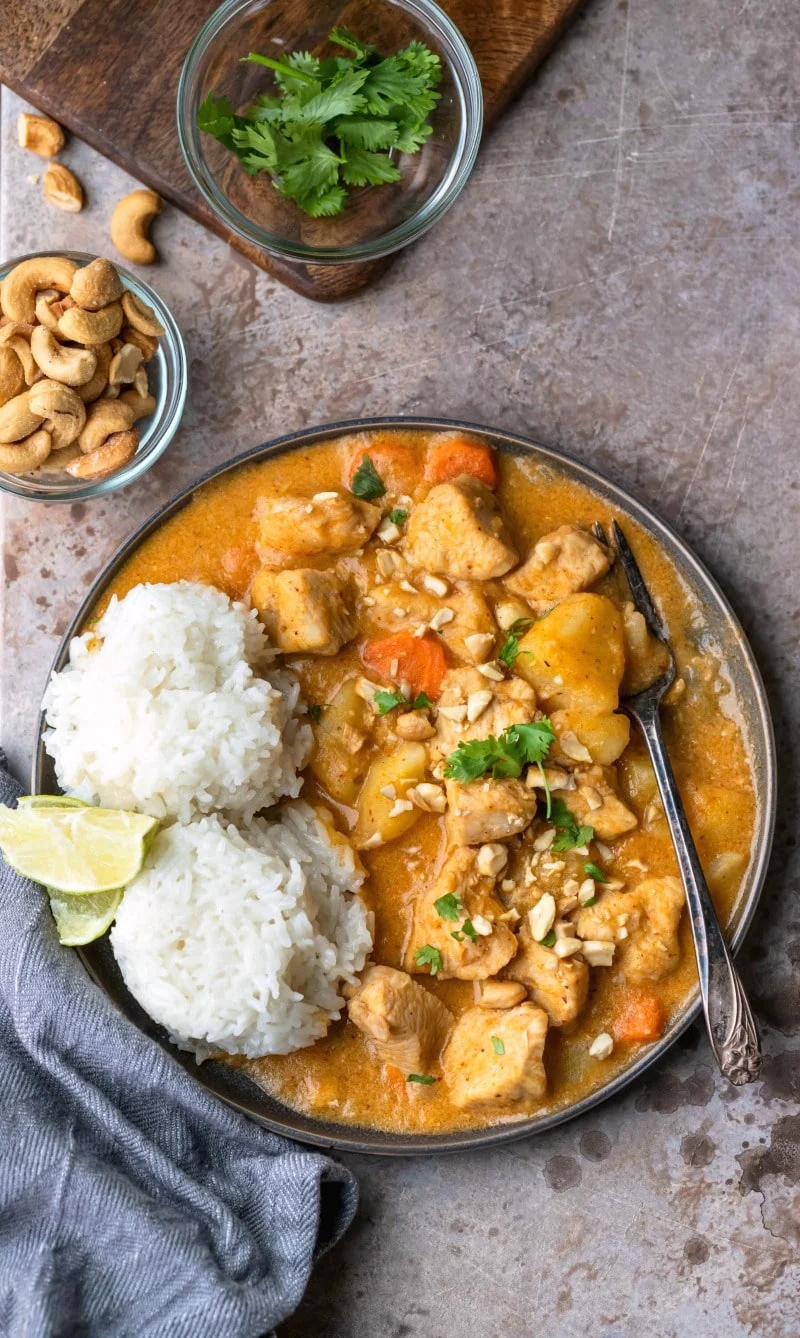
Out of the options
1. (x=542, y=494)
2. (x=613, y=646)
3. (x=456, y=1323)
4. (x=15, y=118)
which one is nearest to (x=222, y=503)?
(x=542, y=494)

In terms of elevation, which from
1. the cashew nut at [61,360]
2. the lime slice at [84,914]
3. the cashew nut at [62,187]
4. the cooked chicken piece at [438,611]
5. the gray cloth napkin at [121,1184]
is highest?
the cashew nut at [62,187]

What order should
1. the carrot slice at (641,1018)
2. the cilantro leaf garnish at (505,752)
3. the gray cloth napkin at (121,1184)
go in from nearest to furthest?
the gray cloth napkin at (121,1184), the cilantro leaf garnish at (505,752), the carrot slice at (641,1018)

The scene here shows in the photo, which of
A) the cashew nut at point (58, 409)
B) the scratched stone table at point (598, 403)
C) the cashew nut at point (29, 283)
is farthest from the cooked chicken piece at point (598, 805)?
the cashew nut at point (29, 283)

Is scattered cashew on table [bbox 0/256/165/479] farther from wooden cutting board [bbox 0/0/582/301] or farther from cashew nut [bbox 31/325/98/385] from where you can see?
wooden cutting board [bbox 0/0/582/301]

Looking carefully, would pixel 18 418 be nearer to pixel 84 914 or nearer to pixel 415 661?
pixel 415 661

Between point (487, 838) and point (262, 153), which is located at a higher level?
point (262, 153)

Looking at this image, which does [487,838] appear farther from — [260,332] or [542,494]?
[260,332]

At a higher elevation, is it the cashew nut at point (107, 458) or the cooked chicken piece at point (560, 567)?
the cashew nut at point (107, 458)

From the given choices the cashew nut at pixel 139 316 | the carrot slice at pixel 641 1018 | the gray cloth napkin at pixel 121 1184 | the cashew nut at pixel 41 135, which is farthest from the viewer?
the cashew nut at pixel 41 135

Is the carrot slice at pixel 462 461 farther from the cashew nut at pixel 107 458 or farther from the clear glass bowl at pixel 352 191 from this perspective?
the cashew nut at pixel 107 458
